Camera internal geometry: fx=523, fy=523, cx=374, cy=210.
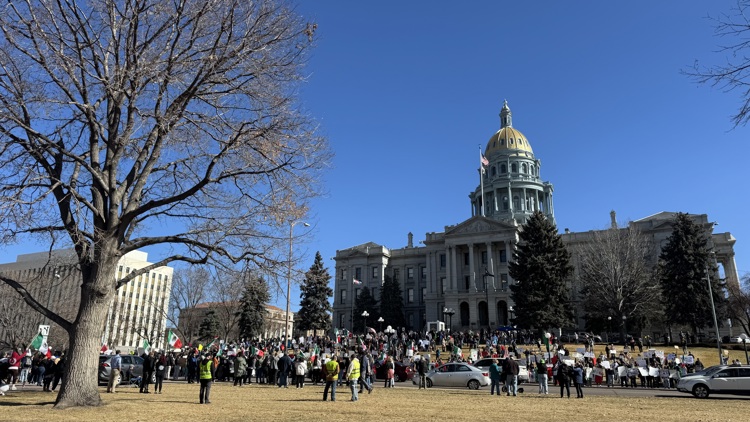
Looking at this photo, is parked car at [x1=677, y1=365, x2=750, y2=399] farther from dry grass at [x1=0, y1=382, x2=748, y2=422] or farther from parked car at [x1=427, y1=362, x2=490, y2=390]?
parked car at [x1=427, y1=362, x2=490, y2=390]

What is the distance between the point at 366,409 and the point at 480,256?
67226 mm

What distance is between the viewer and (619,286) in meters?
51.4

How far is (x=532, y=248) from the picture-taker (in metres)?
53.5

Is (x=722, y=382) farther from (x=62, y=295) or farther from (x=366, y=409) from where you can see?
(x=62, y=295)

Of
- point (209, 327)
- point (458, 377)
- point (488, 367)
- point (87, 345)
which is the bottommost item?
point (458, 377)

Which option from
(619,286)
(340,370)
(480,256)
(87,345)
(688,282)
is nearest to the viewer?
(87,345)

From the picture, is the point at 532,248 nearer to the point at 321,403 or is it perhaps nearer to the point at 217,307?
the point at 217,307

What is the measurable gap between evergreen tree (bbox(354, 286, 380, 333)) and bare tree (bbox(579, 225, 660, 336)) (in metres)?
34.9

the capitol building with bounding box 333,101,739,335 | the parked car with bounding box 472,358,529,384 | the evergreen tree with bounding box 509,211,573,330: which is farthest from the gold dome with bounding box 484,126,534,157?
the parked car with bounding box 472,358,529,384

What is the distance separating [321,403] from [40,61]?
12010mm

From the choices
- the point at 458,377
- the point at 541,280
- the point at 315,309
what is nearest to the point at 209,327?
the point at 315,309

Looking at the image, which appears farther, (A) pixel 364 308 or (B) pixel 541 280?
(A) pixel 364 308

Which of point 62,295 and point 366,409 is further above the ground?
point 62,295

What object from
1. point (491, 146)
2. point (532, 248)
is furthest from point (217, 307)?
point (491, 146)
